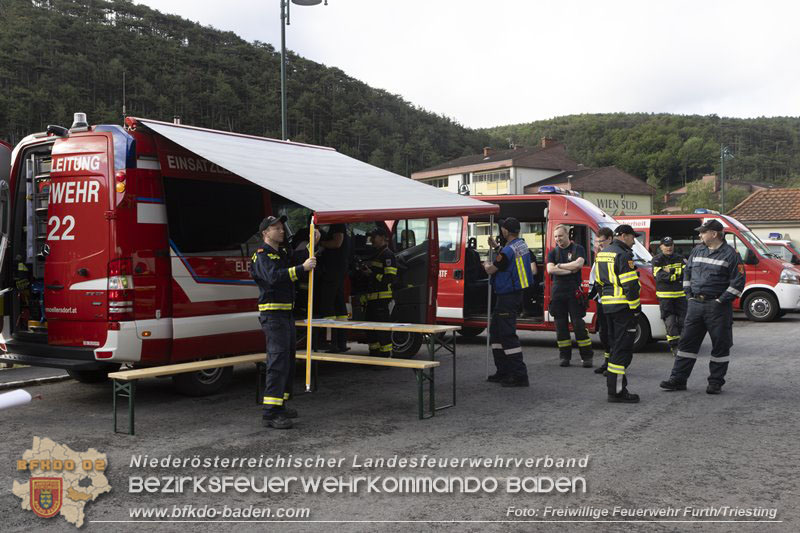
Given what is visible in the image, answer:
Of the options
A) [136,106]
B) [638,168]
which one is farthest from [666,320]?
[638,168]

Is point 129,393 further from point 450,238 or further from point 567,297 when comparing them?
point 450,238

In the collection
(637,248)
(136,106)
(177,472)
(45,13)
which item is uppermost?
(45,13)

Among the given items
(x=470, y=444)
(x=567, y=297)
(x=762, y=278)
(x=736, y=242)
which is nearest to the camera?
(x=470, y=444)

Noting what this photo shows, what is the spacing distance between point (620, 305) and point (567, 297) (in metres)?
2.41

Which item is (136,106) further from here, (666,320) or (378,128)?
(666,320)

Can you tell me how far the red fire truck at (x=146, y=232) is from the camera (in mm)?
6676

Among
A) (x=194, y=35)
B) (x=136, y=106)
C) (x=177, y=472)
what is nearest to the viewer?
(x=177, y=472)

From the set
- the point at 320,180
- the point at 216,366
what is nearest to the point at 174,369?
the point at 216,366

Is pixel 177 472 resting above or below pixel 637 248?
below

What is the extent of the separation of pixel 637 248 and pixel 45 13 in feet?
176

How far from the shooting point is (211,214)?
24.5 ft

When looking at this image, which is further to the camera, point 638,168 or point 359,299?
point 638,168

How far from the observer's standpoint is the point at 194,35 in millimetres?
65000

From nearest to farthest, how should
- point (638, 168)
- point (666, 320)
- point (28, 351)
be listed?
point (28, 351) < point (666, 320) < point (638, 168)
